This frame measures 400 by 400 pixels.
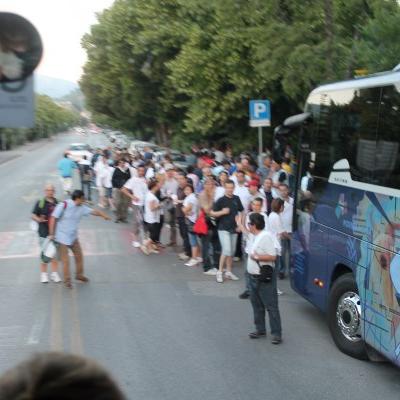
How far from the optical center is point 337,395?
5926 mm

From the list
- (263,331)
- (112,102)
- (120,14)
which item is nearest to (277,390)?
(263,331)

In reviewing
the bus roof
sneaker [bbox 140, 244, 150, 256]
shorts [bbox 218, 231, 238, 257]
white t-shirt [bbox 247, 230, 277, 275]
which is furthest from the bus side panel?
sneaker [bbox 140, 244, 150, 256]

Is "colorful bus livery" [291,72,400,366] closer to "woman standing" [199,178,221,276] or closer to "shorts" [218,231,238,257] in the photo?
"shorts" [218,231,238,257]

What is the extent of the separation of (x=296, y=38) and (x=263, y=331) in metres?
8.98

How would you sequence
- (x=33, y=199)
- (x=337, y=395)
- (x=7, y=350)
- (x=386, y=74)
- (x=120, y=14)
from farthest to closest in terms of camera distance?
(x=120, y=14), (x=33, y=199), (x=7, y=350), (x=386, y=74), (x=337, y=395)

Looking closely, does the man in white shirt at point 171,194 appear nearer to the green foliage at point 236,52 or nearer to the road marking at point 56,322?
the green foliage at point 236,52

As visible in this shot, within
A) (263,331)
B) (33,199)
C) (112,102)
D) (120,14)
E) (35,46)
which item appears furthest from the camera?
(112,102)

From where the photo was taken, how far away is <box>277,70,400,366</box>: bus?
612 cm

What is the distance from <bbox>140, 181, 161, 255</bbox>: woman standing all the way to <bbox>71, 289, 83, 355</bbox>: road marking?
3.27 m

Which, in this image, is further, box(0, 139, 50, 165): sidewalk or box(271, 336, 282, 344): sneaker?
box(0, 139, 50, 165): sidewalk

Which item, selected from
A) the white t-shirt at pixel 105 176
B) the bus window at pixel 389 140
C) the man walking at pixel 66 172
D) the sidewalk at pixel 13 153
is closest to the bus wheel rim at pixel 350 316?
the bus window at pixel 389 140

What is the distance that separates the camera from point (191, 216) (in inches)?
461

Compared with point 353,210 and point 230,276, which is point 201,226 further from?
point 353,210

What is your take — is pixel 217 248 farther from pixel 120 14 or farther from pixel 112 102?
pixel 112 102
